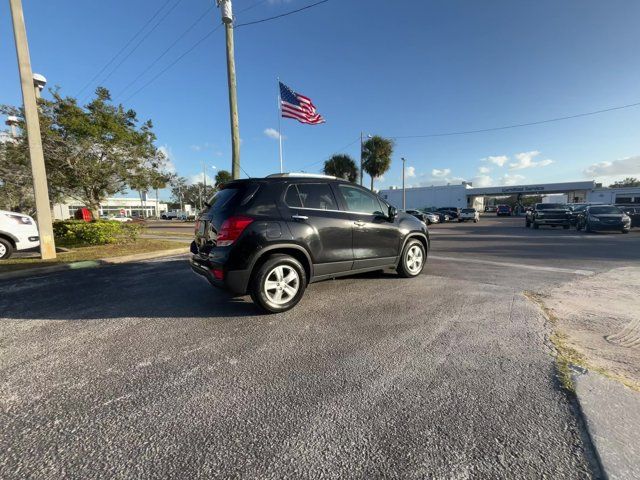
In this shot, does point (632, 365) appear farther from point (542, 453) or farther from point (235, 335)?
point (235, 335)

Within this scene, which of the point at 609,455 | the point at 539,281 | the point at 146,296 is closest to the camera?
the point at 609,455

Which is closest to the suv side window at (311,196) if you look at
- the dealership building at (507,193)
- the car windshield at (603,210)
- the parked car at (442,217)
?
the car windshield at (603,210)

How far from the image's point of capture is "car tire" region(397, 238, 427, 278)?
5750 millimetres

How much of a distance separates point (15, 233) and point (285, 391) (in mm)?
9712

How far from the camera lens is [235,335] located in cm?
338

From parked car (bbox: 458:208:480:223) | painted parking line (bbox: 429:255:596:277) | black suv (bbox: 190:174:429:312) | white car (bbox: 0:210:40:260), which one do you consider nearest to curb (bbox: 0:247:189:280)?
white car (bbox: 0:210:40:260)

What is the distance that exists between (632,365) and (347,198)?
12.2 ft

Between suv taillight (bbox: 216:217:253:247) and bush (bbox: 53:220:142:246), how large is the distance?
8.58m

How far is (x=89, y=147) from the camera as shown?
37.8ft

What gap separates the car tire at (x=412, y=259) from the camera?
18.9 feet

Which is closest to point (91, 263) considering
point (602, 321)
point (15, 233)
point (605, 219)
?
point (15, 233)

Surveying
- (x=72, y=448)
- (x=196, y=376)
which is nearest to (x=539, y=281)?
(x=196, y=376)

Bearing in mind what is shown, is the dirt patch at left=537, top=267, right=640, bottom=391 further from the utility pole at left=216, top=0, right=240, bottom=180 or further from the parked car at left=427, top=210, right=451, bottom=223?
the parked car at left=427, top=210, right=451, bottom=223

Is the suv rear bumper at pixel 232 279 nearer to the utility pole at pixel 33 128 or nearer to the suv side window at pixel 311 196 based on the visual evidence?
the suv side window at pixel 311 196
